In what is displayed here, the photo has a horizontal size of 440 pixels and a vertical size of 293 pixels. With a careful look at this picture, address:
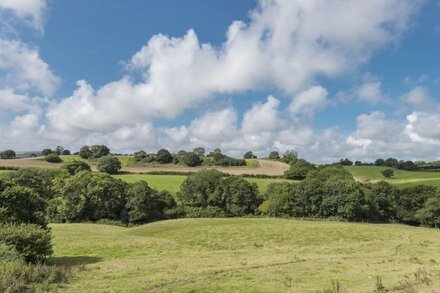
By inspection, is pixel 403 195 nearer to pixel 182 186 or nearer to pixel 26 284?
pixel 182 186

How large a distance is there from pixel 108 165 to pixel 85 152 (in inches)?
1442

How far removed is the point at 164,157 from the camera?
529 feet

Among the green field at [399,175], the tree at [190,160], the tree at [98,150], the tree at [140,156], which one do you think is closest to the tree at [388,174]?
the green field at [399,175]

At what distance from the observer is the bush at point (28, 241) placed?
3117 centimetres

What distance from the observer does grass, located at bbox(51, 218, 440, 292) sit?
78.3 feet

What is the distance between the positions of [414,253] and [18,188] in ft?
138

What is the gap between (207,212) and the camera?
330 ft

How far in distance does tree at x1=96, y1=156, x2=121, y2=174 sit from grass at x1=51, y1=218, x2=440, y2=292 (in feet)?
283

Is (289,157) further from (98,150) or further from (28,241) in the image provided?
(28,241)

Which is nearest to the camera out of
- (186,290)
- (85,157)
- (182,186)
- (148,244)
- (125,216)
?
(186,290)

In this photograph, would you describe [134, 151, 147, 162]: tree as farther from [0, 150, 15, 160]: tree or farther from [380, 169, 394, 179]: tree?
[380, 169, 394, 179]: tree

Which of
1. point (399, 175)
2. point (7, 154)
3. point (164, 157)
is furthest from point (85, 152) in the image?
point (399, 175)

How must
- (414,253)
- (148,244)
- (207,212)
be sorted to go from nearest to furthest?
(414,253) < (148,244) < (207,212)

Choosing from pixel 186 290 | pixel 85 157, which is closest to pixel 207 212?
pixel 186 290
